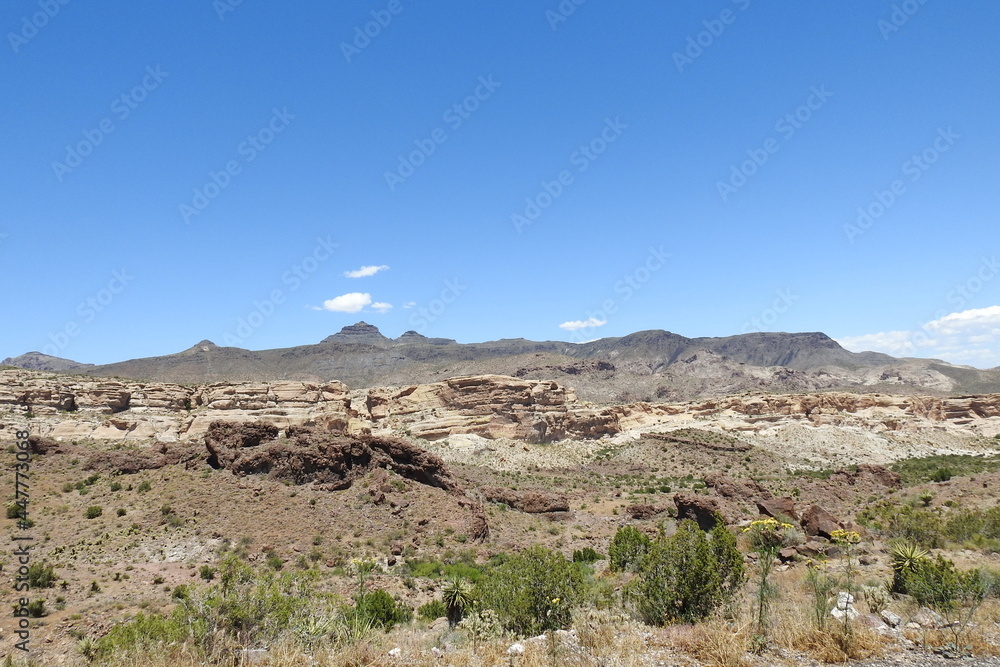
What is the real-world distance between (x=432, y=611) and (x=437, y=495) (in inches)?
441

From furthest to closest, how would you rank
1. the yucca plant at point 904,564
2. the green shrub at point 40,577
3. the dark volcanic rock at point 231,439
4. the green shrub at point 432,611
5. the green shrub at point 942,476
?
the green shrub at point 942,476 < the dark volcanic rock at point 231,439 < the green shrub at point 40,577 < the green shrub at point 432,611 < the yucca plant at point 904,564

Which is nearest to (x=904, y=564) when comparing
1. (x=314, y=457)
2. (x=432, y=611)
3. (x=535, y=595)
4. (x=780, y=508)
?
(x=535, y=595)

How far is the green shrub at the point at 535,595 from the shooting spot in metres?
9.55

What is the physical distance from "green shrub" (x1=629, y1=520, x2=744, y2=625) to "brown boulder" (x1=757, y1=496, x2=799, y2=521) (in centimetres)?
→ 1279

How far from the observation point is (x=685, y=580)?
9.69 m

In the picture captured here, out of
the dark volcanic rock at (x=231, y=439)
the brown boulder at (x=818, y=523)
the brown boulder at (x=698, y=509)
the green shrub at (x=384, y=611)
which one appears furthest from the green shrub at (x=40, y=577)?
the brown boulder at (x=818, y=523)

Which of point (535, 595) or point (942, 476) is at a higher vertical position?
point (535, 595)

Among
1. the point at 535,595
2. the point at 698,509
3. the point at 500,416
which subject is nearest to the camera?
the point at 535,595

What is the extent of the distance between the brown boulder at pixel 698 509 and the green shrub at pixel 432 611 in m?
13.2

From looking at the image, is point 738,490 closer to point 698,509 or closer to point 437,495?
point 698,509

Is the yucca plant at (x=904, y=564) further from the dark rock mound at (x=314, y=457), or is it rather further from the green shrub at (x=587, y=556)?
the dark rock mound at (x=314, y=457)

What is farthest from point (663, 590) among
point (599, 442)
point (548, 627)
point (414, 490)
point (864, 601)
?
point (599, 442)

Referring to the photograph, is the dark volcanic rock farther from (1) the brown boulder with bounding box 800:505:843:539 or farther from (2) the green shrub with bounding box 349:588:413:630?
(1) the brown boulder with bounding box 800:505:843:539

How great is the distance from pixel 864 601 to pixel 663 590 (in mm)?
3608
